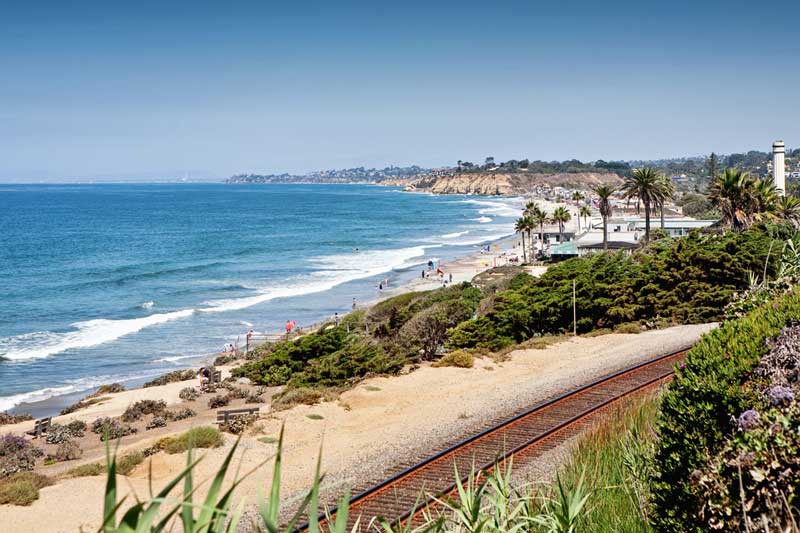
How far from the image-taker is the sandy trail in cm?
1349

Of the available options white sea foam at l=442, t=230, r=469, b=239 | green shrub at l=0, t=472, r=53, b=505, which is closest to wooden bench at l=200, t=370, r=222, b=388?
green shrub at l=0, t=472, r=53, b=505

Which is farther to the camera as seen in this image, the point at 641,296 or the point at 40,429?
the point at 641,296

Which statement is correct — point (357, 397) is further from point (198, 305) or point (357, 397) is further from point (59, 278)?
point (59, 278)

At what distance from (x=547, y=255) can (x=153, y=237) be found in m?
57.5

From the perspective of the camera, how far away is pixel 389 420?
18.1 m

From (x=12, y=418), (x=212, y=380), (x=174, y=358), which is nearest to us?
(x=12, y=418)

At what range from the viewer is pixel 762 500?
199 inches

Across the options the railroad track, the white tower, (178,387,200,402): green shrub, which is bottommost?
(178,387,200,402): green shrub

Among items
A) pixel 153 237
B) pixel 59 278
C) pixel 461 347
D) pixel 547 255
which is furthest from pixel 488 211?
pixel 461 347

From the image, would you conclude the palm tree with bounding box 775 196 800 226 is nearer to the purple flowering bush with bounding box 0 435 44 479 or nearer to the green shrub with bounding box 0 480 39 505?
the purple flowering bush with bounding box 0 435 44 479

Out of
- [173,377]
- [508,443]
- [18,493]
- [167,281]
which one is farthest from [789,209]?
[167,281]

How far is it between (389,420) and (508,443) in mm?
4639

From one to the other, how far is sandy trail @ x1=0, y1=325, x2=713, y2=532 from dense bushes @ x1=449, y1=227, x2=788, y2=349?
2.40 m

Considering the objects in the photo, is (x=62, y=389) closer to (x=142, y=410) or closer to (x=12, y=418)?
(x=12, y=418)
